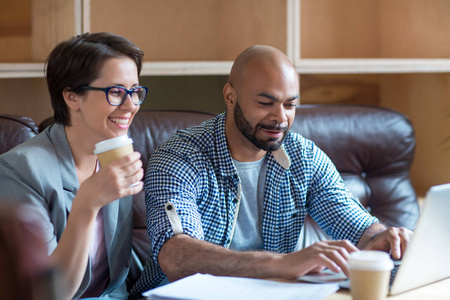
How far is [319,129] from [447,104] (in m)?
0.90

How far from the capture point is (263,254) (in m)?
1.30

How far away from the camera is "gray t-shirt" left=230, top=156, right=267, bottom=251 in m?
1.79

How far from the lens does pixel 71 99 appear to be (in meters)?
1.55

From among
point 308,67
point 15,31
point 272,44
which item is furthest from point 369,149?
point 15,31

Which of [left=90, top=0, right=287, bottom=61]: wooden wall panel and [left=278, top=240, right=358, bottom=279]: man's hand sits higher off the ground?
[left=90, top=0, right=287, bottom=61]: wooden wall panel

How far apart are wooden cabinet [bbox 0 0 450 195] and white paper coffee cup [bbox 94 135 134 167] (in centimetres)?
120

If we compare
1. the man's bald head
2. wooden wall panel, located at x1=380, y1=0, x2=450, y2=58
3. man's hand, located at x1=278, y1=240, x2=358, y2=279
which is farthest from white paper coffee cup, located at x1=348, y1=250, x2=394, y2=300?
wooden wall panel, located at x1=380, y1=0, x2=450, y2=58

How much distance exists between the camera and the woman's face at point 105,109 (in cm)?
152

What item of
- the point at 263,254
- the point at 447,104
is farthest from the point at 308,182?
the point at 447,104

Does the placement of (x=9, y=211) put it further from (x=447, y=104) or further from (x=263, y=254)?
(x=447, y=104)

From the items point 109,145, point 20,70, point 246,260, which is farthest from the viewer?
point 20,70

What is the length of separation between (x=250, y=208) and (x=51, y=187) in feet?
2.00

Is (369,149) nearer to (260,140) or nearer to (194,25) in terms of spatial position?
(260,140)

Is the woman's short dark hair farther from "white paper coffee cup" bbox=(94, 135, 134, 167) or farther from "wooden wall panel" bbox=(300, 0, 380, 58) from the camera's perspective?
"wooden wall panel" bbox=(300, 0, 380, 58)
